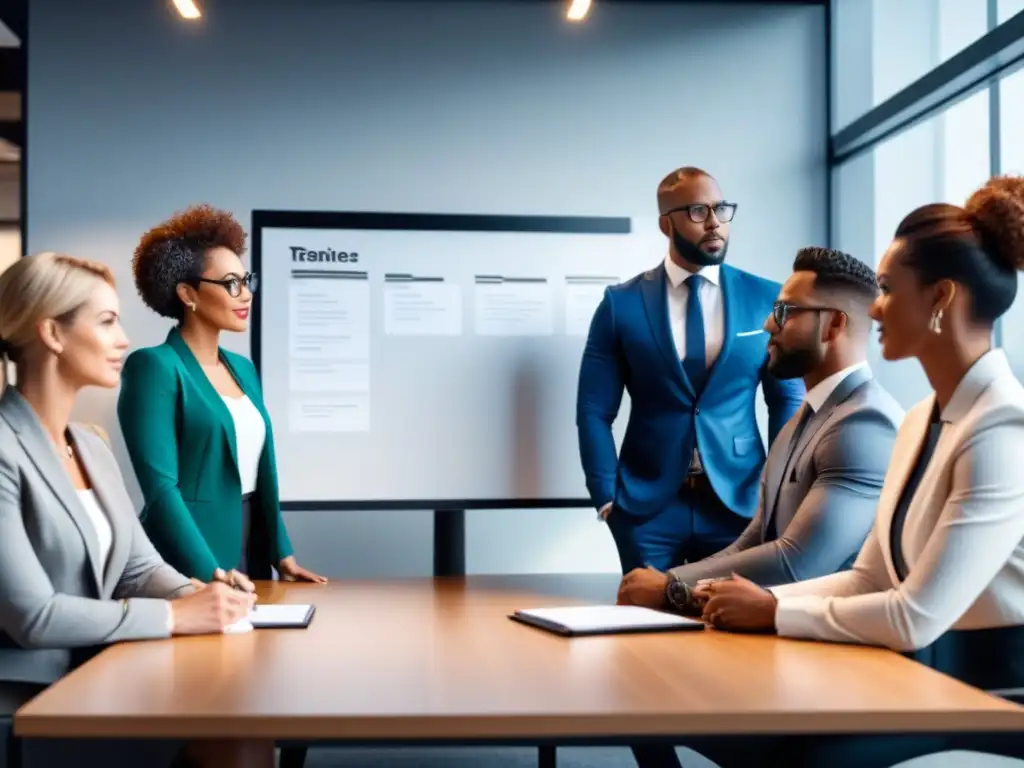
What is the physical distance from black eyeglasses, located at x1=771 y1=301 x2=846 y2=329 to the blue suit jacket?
0.74 metres

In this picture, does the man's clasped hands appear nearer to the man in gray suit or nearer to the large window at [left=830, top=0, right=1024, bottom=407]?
the man in gray suit

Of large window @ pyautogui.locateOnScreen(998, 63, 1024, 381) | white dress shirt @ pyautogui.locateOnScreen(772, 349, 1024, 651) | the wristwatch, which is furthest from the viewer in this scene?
large window @ pyautogui.locateOnScreen(998, 63, 1024, 381)

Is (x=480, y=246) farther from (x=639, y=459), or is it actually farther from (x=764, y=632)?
(x=764, y=632)

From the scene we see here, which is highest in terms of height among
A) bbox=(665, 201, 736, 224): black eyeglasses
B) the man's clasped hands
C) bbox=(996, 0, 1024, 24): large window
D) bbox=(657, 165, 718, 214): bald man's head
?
bbox=(996, 0, 1024, 24): large window

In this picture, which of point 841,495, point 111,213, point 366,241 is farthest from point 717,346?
point 111,213

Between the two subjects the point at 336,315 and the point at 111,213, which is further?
the point at 111,213

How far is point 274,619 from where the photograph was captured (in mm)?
2221

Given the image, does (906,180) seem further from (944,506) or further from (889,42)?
(944,506)

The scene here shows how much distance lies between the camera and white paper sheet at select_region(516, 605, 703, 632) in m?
2.10

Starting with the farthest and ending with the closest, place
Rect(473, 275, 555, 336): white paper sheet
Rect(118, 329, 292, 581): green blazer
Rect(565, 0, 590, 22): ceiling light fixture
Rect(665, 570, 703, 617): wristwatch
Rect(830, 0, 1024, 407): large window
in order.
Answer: Rect(473, 275, 555, 336): white paper sheet < Rect(830, 0, 1024, 407): large window < Rect(565, 0, 590, 22): ceiling light fixture < Rect(118, 329, 292, 581): green blazer < Rect(665, 570, 703, 617): wristwatch

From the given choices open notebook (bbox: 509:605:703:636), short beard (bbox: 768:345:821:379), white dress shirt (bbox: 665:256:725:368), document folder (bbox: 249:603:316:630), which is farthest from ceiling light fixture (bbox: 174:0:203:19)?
open notebook (bbox: 509:605:703:636)

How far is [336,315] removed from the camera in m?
4.18

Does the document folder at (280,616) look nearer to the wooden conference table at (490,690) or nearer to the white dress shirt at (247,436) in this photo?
the wooden conference table at (490,690)

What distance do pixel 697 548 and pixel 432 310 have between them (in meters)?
1.46
